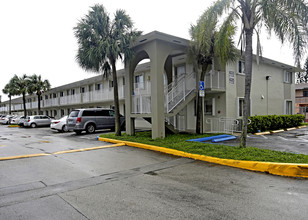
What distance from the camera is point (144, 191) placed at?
15.3 ft

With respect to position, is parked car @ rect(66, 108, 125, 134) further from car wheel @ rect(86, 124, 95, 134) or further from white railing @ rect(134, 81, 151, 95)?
white railing @ rect(134, 81, 151, 95)

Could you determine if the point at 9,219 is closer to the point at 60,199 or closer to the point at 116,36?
the point at 60,199

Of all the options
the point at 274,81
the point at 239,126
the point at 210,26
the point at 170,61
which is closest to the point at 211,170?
the point at 210,26

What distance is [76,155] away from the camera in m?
8.52

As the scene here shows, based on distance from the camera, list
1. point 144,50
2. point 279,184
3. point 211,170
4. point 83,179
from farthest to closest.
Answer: point 144,50
point 211,170
point 83,179
point 279,184

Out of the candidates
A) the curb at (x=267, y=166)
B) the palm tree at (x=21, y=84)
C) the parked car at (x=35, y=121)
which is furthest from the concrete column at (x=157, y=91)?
the palm tree at (x=21, y=84)

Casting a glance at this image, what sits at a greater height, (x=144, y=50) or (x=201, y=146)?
(x=144, y=50)

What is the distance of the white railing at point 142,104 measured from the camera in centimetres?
1220

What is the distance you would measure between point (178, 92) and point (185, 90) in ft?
2.64

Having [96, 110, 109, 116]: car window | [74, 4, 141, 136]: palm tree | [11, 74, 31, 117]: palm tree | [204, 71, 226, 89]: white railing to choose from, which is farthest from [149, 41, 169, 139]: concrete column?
[11, 74, 31, 117]: palm tree

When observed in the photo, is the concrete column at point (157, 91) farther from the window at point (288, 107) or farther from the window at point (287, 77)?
the window at point (288, 107)

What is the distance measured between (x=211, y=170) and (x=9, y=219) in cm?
472

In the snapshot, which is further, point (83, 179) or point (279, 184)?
point (83, 179)

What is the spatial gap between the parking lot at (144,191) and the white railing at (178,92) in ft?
17.8
